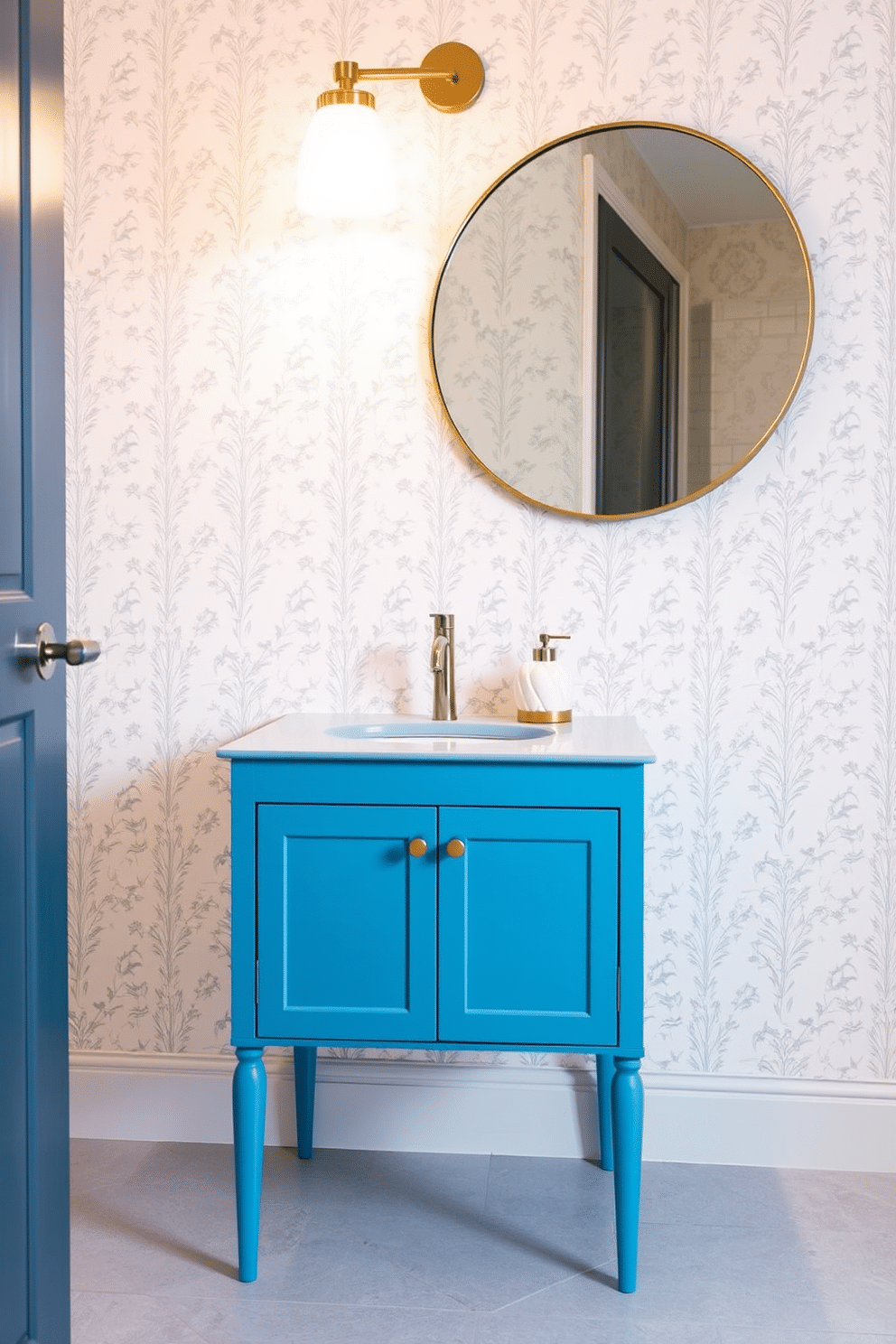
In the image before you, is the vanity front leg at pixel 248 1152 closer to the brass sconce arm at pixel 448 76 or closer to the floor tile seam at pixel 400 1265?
the floor tile seam at pixel 400 1265

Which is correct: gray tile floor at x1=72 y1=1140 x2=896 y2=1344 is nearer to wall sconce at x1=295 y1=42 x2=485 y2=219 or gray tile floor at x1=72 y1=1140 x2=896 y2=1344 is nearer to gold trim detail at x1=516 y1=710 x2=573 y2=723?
gold trim detail at x1=516 y1=710 x2=573 y2=723

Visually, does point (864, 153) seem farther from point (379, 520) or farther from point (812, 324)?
point (379, 520)

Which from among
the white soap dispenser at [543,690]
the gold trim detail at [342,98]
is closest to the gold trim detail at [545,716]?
the white soap dispenser at [543,690]

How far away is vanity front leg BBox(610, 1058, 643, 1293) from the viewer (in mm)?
1765

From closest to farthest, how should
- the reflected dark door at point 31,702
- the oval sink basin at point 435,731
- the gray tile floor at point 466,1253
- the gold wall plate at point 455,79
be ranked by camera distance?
the reflected dark door at point 31,702, the gray tile floor at point 466,1253, the oval sink basin at point 435,731, the gold wall plate at point 455,79

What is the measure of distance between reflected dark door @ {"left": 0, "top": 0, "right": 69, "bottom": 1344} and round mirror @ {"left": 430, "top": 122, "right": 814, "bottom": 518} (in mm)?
978

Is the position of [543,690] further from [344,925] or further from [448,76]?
[448,76]

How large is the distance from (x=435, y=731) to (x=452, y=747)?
0.27 m

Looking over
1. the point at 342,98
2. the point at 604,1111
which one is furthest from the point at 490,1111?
the point at 342,98

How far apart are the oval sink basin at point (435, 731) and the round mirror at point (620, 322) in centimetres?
42

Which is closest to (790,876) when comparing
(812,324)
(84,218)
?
(812,324)

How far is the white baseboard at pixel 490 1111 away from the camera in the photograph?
2.21 meters

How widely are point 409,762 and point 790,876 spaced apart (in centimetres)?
83

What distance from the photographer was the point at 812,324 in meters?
2.13
